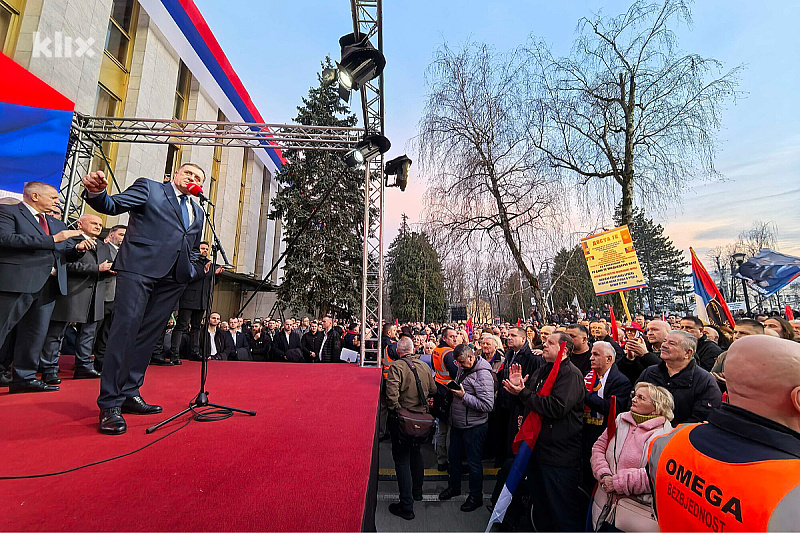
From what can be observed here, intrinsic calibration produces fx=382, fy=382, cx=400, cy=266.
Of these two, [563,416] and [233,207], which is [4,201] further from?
[233,207]

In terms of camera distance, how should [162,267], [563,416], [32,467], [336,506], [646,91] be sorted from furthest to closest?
[646,91]
[563,416]
[162,267]
[32,467]
[336,506]

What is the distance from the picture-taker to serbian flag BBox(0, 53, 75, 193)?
279 inches

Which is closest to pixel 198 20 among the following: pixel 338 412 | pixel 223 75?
pixel 223 75

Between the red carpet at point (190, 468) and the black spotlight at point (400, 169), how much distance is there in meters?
5.98

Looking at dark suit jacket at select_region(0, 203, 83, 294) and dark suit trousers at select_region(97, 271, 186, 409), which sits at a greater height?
dark suit jacket at select_region(0, 203, 83, 294)

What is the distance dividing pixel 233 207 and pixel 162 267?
1793 centimetres

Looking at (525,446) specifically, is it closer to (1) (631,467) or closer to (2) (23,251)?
(1) (631,467)

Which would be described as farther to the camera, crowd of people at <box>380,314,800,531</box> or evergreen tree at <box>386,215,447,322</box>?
evergreen tree at <box>386,215,447,322</box>

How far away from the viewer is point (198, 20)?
1293cm

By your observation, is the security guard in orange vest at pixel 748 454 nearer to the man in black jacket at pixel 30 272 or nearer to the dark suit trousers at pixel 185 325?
the man in black jacket at pixel 30 272

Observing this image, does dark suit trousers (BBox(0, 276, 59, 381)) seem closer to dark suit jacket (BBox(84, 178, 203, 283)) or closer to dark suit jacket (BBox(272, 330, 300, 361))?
dark suit jacket (BBox(84, 178, 203, 283))

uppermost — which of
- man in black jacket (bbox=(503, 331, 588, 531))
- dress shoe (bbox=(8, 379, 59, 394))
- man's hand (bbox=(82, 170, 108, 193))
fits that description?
man's hand (bbox=(82, 170, 108, 193))

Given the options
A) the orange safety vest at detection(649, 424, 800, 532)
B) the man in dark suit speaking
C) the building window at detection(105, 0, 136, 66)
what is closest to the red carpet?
→ the man in dark suit speaking
